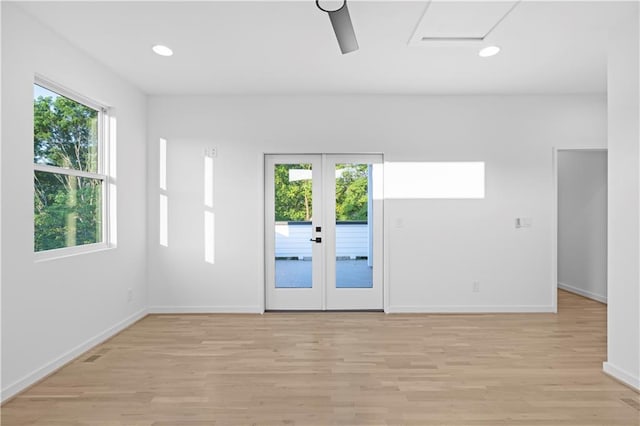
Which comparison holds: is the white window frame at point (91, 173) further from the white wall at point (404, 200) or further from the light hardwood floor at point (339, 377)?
the light hardwood floor at point (339, 377)

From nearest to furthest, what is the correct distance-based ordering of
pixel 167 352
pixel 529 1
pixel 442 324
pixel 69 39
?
pixel 529 1
pixel 69 39
pixel 167 352
pixel 442 324

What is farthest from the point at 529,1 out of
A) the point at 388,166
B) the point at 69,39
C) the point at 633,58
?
the point at 69,39

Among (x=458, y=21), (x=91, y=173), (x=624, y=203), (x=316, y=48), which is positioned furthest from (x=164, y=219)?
(x=624, y=203)

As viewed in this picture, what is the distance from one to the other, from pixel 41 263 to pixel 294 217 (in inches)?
106

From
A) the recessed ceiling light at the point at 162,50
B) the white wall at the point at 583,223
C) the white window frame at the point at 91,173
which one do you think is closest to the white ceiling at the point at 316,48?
the recessed ceiling light at the point at 162,50

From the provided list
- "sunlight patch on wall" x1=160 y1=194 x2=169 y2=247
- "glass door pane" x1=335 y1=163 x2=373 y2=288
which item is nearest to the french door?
"glass door pane" x1=335 y1=163 x2=373 y2=288

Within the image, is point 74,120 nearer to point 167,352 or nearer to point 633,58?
point 167,352

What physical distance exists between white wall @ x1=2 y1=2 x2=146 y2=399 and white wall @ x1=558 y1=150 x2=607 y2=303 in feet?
19.0

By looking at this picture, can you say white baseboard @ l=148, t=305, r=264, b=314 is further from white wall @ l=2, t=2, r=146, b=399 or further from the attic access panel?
the attic access panel

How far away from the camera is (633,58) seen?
2863mm

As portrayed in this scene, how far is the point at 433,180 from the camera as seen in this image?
492 cm

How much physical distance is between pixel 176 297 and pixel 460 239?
3560 millimetres

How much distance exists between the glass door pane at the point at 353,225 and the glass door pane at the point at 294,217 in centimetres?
36

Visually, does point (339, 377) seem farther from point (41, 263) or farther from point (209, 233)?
point (209, 233)
